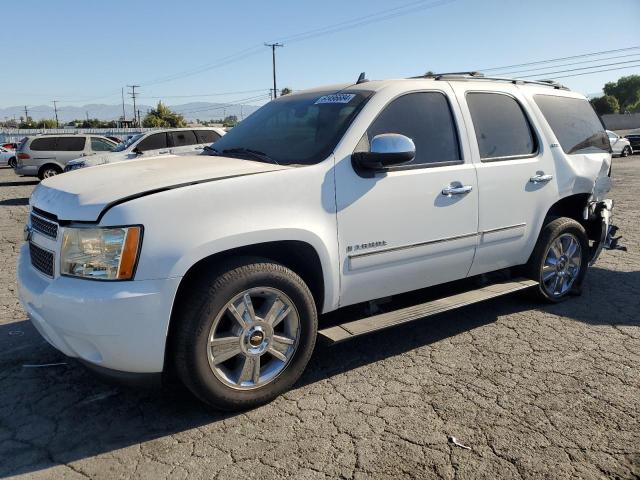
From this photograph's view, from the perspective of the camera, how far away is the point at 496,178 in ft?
13.4

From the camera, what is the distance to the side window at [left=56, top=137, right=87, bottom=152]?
701 inches

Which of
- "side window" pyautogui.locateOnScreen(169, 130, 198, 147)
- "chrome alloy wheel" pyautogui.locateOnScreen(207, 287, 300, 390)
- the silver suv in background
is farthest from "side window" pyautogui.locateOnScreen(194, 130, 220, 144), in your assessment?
"chrome alloy wheel" pyautogui.locateOnScreen(207, 287, 300, 390)

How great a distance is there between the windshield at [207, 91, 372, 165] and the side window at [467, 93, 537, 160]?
3.34 feet

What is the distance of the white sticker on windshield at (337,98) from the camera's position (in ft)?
12.2

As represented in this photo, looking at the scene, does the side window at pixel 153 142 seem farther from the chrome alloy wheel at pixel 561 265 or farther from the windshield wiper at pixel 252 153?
the chrome alloy wheel at pixel 561 265

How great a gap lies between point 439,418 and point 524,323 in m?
1.82

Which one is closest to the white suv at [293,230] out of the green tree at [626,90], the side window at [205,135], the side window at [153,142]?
the side window at [153,142]

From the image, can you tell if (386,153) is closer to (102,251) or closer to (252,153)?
(252,153)

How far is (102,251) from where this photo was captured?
2.69 m

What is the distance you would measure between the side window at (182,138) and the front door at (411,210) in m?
11.2

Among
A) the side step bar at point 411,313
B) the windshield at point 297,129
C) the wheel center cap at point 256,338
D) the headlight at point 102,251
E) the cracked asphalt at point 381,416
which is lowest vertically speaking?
the cracked asphalt at point 381,416

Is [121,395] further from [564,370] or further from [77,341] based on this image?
[564,370]

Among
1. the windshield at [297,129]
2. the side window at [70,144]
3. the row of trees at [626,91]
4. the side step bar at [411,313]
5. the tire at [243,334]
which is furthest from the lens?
the row of trees at [626,91]

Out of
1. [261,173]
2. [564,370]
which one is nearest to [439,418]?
[564,370]
